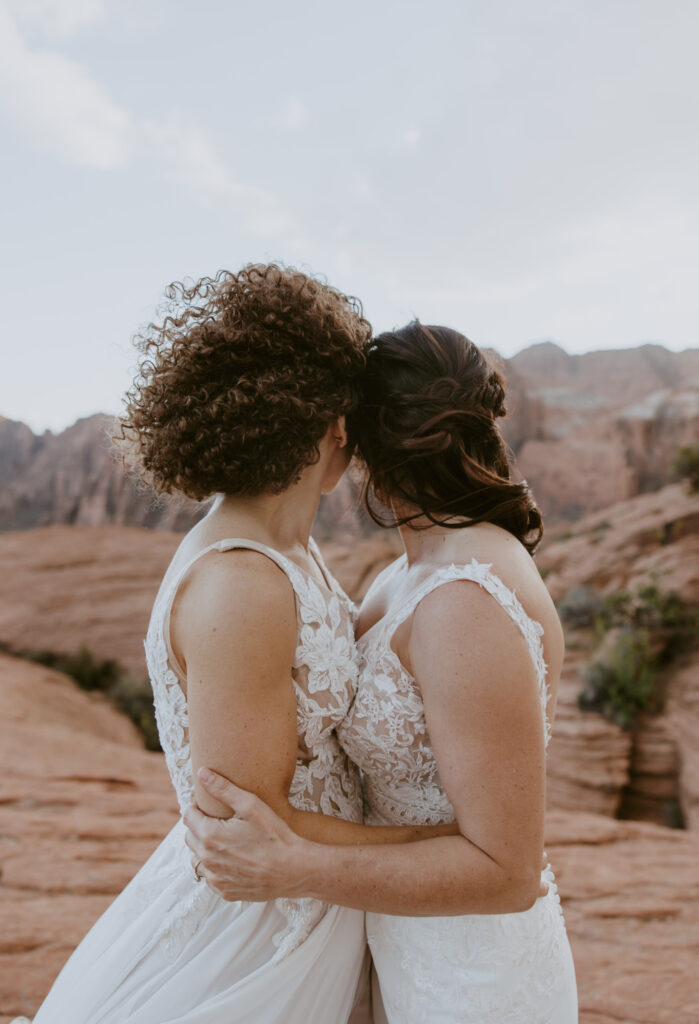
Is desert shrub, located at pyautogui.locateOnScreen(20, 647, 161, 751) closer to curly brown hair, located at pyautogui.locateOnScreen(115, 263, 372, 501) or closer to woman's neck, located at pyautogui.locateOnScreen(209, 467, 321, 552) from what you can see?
woman's neck, located at pyautogui.locateOnScreen(209, 467, 321, 552)

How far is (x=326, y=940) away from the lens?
1546mm

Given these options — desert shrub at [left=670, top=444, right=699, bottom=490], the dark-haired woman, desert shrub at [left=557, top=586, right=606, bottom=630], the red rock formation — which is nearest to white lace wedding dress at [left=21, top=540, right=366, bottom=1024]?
the dark-haired woman

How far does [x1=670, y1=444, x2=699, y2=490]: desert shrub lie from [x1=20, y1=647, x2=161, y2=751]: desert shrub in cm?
1321

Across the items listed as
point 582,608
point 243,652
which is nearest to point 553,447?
point 582,608

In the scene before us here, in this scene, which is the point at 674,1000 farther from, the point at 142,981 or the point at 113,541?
Answer: the point at 113,541

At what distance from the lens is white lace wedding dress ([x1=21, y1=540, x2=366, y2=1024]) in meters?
1.43

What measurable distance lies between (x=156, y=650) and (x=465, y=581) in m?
0.69

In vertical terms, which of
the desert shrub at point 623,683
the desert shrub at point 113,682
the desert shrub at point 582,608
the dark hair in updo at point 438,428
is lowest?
the desert shrub at point 113,682

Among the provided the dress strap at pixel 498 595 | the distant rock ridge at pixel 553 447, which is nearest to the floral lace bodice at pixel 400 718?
the dress strap at pixel 498 595

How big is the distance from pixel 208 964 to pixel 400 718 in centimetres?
69

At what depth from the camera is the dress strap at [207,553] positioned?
138 centimetres

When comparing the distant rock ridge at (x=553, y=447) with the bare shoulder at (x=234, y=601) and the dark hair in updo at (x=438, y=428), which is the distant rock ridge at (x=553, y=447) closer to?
the dark hair in updo at (x=438, y=428)

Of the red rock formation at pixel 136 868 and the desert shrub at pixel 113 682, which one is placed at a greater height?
the red rock formation at pixel 136 868

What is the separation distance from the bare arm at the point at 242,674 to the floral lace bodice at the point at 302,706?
0.07 meters
